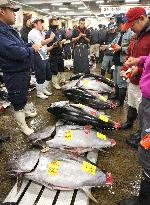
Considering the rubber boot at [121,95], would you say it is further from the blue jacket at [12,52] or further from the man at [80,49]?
the man at [80,49]

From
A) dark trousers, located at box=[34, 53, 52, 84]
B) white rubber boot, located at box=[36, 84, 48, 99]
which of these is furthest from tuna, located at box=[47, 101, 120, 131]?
white rubber boot, located at box=[36, 84, 48, 99]

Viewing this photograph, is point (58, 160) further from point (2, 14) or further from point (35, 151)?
point (2, 14)

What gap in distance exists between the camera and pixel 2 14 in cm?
403

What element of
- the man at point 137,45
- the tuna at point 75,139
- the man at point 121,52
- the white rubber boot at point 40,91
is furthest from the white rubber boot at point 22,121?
the white rubber boot at point 40,91

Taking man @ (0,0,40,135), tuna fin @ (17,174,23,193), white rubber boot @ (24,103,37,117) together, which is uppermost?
man @ (0,0,40,135)

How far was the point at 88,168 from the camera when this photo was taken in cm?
312

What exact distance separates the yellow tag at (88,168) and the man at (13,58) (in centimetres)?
174

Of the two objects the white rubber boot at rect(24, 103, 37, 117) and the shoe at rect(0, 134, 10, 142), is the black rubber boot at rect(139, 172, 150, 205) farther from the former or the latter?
the white rubber boot at rect(24, 103, 37, 117)

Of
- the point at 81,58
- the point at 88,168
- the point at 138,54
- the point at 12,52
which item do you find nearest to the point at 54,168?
the point at 88,168

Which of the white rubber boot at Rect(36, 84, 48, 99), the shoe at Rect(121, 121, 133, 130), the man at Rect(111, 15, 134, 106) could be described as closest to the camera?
the shoe at Rect(121, 121, 133, 130)

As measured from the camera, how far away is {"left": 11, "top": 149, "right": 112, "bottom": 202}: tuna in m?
3.01

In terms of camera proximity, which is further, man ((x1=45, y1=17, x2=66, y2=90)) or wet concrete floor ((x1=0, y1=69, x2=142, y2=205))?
man ((x1=45, y1=17, x2=66, y2=90))

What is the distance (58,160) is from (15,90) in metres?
1.56

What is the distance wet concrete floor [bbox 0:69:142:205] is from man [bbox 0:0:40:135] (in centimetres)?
52
